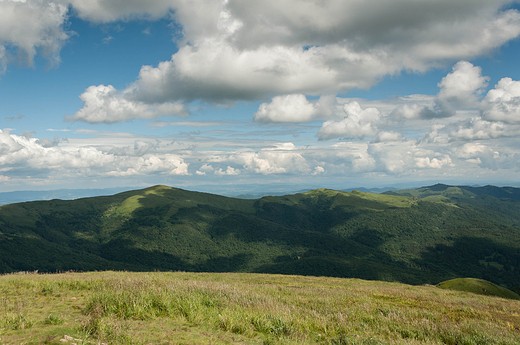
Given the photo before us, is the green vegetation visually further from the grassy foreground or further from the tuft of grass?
the tuft of grass

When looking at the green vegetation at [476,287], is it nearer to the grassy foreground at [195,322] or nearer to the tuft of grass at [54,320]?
the grassy foreground at [195,322]

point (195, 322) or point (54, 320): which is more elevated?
point (54, 320)

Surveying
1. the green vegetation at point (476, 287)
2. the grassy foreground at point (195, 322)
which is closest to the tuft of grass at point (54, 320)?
the grassy foreground at point (195, 322)

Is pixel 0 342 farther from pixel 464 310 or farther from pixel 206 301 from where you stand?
pixel 464 310

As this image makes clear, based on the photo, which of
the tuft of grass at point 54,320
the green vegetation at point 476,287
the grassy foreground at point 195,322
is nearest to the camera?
the grassy foreground at point 195,322

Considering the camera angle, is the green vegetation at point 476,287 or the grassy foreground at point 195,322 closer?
the grassy foreground at point 195,322

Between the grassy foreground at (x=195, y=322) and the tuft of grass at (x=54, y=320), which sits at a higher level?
the tuft of grass at (x=54, y=320)

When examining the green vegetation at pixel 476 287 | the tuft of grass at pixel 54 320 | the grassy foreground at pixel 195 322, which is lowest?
the green vegetation at pixel 476 287

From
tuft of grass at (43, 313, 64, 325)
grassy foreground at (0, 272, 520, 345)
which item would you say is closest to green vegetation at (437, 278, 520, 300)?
grassy foreground at (0, 272, 520, 345)

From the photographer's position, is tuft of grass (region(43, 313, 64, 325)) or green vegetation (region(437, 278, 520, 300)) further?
green vegetation (region(437, 278, 520, 300))

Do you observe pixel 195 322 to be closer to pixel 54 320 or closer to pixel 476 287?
pixel 54 320

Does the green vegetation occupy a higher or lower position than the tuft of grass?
lower

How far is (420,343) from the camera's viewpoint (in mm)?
10156

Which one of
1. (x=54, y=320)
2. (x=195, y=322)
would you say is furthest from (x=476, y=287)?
(x=54, y=320)
